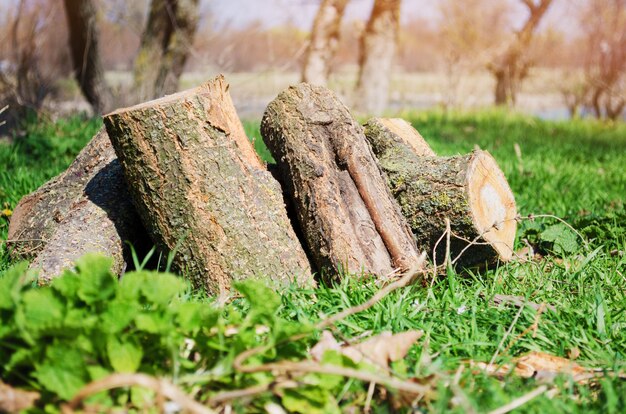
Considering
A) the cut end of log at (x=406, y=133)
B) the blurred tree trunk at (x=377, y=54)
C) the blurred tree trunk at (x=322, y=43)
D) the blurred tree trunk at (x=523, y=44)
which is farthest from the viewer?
the blurred tree trunk at (x=523, y=44)

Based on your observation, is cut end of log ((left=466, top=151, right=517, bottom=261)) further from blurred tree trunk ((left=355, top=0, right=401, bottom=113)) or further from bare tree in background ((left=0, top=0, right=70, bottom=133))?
blurred tree trunk ((left=355, top=0, right=401, bottom=113))

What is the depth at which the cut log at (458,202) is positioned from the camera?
3.03 metres

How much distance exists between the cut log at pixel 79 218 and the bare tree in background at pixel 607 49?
1169cm

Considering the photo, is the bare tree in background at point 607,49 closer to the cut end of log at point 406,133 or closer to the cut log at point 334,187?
the cut end of log at point 406,133

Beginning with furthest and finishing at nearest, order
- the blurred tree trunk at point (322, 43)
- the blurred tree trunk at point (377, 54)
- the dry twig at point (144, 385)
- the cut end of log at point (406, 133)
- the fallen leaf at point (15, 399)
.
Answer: the blurred tree trunk at point (377, 54) → the blurred tree trunk at point (322, 43) → the cut end of log at point (406, 133) → the fallen leaf at point (15, 399) → the dry twig at point (144, 385)

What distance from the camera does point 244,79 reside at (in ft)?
30.4

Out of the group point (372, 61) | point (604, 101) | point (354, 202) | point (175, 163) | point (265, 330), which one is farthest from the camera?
point (604, 101)

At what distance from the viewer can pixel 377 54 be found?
12031 millimetres

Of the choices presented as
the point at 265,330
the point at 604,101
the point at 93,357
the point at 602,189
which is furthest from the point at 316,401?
the point at 604,101

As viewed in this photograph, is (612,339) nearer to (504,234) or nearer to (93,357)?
(504,234)

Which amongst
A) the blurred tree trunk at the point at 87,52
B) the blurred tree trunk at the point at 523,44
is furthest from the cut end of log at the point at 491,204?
the blurred tree trunk at the point at 523,44

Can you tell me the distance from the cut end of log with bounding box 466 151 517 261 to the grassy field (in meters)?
0.16

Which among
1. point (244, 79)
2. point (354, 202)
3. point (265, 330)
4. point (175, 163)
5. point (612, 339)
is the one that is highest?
point (244, 79)

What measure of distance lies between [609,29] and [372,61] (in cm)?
486
